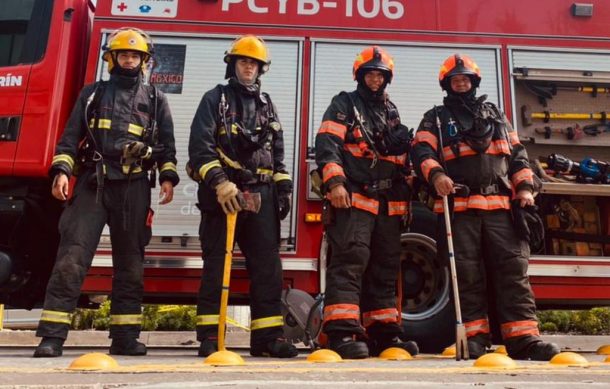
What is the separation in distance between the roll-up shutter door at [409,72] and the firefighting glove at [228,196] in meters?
1.48

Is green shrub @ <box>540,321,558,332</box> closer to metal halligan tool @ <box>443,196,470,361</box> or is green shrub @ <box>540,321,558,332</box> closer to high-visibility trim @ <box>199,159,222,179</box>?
metal halligan tool @ <box>443,196,470,361</box>

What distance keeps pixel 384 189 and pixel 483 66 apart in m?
1.65

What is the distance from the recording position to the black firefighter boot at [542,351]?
10.4 ft

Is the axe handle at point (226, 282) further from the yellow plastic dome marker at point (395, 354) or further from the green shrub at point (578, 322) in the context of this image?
the green shrub at point (578, 322)

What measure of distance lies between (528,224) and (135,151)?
2.50 m

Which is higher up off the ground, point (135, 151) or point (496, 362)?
point (135, 151)

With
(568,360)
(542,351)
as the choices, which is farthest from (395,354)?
(568,360)

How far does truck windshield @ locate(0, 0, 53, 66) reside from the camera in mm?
4230

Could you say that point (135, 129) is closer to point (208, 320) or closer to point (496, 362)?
point (208, 320)

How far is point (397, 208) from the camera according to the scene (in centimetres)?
366

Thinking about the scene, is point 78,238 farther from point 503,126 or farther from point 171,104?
point 503,126

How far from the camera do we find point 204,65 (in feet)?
14.7

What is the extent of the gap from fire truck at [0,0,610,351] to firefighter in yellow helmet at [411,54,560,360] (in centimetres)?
61

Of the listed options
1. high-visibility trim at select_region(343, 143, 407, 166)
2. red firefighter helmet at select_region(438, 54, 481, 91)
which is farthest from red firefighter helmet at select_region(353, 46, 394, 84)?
high-visibility trim at select_region(343, 143, 407, 166)
